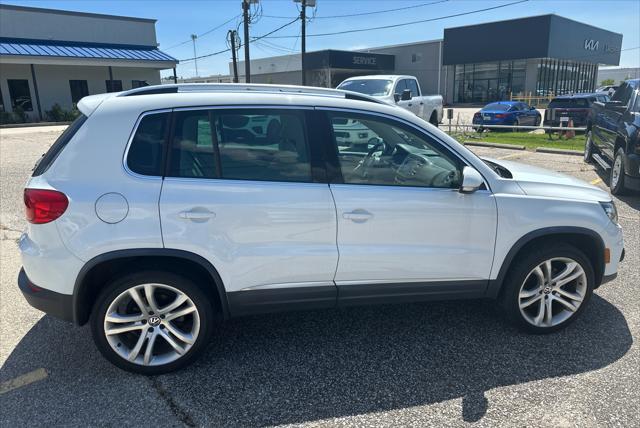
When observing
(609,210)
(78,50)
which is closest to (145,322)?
(609,210)

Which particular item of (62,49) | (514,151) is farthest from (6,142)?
(514,151)

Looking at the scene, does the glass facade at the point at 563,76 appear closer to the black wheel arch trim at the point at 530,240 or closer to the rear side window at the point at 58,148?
the black wheel arch trim at the point at 530,240

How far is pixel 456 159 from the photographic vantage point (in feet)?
10.7

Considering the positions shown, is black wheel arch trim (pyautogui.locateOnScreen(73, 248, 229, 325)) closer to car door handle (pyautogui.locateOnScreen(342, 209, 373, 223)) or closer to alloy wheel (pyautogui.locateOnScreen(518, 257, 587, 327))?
car door handle (pyautogui.locateOnScreen(342, 209, 373, 223))

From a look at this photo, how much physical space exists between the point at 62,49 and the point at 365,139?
33213 millimetres

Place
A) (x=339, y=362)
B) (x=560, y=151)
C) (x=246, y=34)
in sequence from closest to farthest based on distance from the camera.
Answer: (x=339, y=362) → (x=560, y=151) → (x=246, y=34)

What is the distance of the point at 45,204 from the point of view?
2.86 metres

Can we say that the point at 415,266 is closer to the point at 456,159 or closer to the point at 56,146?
the point at 456,159

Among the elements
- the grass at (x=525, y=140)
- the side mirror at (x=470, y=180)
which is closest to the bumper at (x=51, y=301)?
the side mirror at (x=470, y=180)

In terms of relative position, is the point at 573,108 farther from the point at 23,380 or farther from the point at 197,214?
the point at 23,380

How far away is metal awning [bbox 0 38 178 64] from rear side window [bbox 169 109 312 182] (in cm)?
3066

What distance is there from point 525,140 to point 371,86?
571 centimetres

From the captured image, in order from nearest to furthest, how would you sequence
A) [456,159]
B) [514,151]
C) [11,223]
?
[456,159] → [11,223] → [514,151]

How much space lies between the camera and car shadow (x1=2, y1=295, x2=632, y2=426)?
112 inches
